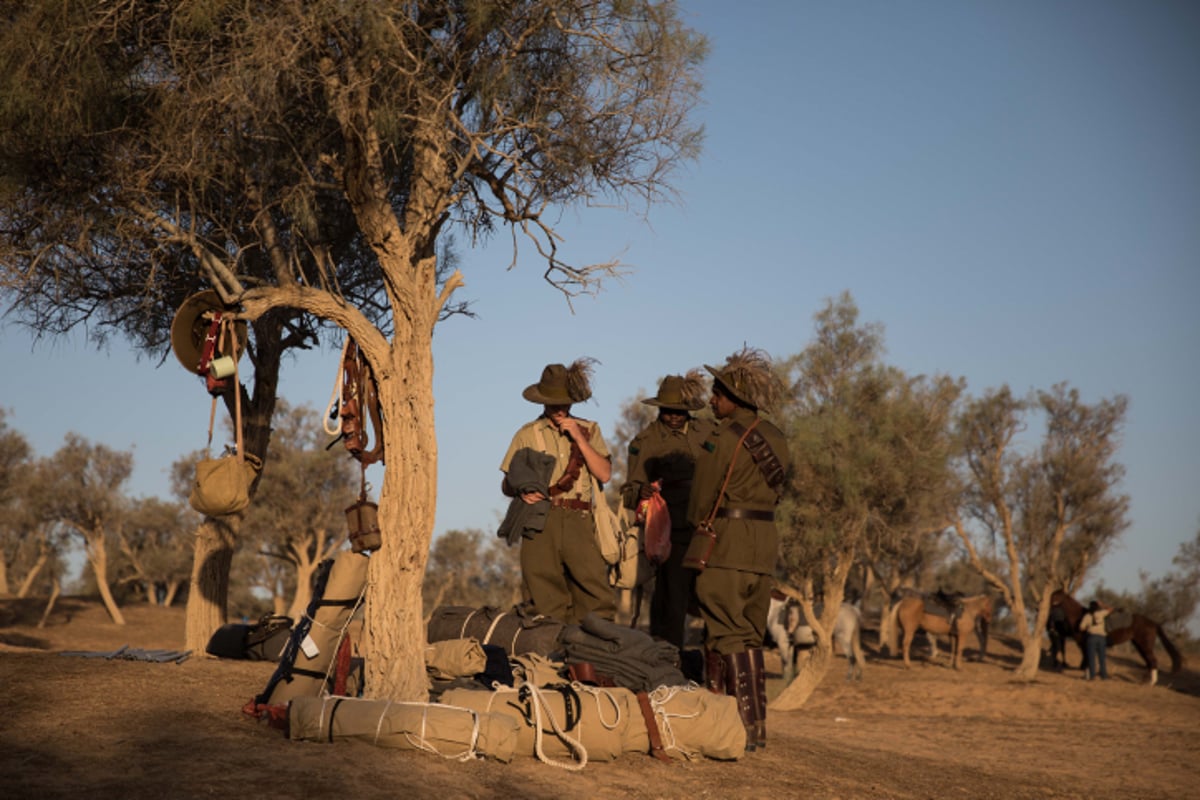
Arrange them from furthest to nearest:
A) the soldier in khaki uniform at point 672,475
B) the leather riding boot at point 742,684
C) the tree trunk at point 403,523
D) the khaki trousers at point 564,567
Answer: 1. the soldier in khaki uniform at point 672,475
2. the khaki trousers at point 564,567
3. the leather riding boot at point 742,684
4. the tree trunk at point 403,523

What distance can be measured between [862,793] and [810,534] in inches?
496

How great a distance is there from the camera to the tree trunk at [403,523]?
7363 millimetres

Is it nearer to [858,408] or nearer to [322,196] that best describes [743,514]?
[322,196]

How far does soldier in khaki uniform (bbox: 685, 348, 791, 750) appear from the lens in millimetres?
7973

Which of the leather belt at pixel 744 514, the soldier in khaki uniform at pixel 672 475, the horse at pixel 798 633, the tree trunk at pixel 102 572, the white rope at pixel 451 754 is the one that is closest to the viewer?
the white rope at pixel 451 754

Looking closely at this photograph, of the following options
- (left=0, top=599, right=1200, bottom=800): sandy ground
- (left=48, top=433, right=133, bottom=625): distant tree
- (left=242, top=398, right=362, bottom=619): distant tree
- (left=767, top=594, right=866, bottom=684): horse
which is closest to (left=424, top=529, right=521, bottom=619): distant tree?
(left=242, top=398, right=362, bottom=619): distant tree

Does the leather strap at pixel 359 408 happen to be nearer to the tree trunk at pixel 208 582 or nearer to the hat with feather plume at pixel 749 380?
the hat with feather plume at pixel 749 380

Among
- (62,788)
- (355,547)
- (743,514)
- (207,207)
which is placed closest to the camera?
(62,788)

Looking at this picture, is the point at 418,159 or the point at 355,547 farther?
the point at 418,159

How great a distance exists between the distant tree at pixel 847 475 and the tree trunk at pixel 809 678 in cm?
2

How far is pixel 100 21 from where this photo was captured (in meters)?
8.19

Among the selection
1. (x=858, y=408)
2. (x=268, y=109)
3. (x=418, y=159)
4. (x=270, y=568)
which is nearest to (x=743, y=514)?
(x=418, y=159)

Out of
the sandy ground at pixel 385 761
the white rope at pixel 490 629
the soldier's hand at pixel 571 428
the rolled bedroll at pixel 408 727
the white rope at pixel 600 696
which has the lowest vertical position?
the sandy ground at pixel 385 761

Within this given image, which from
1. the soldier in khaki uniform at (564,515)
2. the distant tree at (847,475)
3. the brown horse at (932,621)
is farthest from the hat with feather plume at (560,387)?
the brown horse at (932,621)
